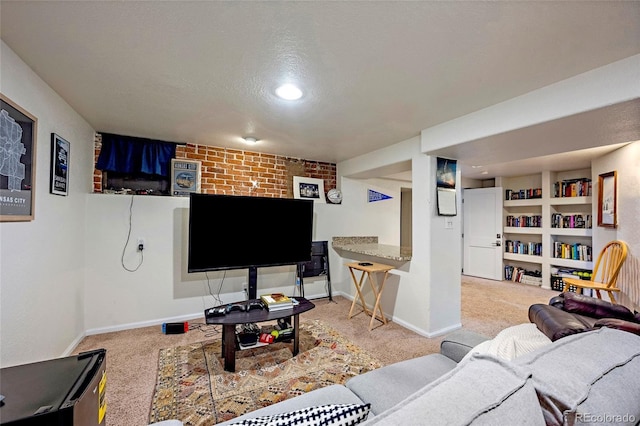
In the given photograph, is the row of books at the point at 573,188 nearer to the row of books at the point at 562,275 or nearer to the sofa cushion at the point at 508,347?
the row of books at the point at 562,275

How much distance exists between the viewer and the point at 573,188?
4898mm

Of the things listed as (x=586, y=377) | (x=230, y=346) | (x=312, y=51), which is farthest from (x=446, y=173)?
(x=230, y=346)

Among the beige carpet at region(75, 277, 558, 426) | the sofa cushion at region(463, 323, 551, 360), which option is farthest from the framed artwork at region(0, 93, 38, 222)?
the sofa cushion at region(463, 323, 551, 360)

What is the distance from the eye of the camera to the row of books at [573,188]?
4730 millimetres

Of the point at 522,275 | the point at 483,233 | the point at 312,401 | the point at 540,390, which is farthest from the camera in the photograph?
the point at 483,233

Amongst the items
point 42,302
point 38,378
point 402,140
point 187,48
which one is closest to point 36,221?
point 42,302

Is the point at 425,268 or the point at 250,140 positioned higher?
the point at 250,140

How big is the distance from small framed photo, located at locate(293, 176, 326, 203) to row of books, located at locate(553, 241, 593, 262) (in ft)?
15.0

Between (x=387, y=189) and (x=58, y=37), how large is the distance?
435cm

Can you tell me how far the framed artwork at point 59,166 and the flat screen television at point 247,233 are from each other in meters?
0.98

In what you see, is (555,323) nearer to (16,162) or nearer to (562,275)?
(16,162)

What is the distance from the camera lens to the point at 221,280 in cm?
357

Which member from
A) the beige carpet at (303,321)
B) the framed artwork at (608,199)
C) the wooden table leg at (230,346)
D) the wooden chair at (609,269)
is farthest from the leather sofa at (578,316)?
the framed artwork at (608,199)

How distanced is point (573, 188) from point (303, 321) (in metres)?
5.39
